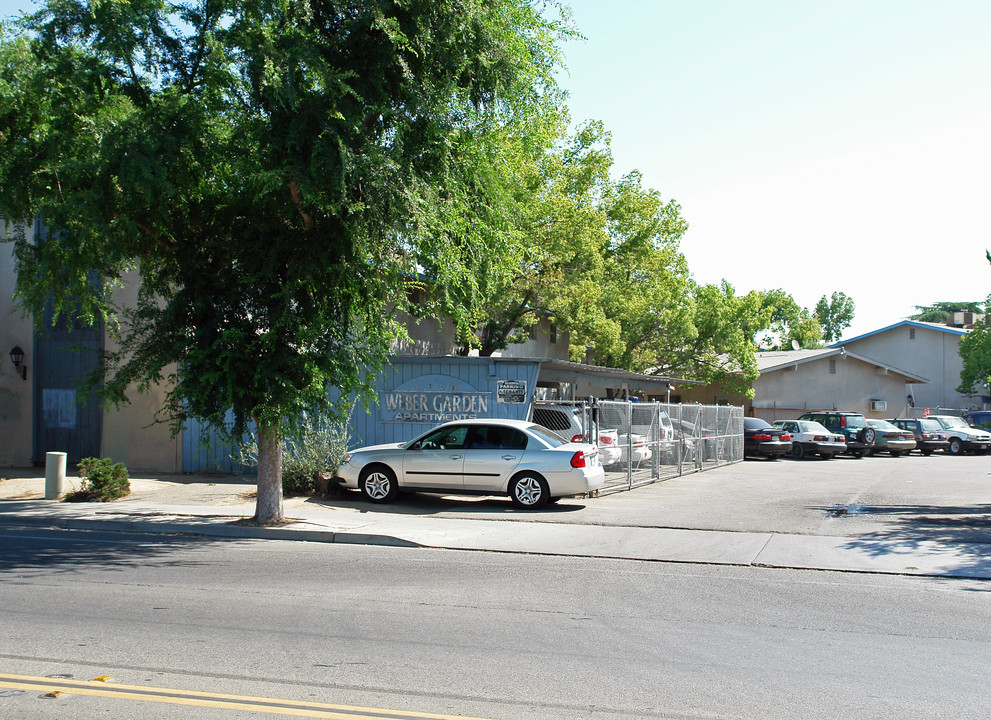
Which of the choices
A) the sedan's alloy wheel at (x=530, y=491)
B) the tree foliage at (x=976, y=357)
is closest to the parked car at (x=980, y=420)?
the tree foliage at (x=976, y=357)

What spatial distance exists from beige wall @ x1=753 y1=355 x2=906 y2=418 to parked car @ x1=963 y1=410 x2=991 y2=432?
16.6ft

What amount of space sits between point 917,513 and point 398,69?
11.4 metres

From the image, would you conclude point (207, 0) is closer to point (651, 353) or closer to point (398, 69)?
point (398, 69)

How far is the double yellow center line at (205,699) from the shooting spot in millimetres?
4918

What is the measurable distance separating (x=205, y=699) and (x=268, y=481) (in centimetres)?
797

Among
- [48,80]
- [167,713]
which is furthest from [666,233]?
[167,713]

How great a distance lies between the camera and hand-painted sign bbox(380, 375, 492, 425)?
62.1ft

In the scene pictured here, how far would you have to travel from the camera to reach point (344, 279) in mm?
12430

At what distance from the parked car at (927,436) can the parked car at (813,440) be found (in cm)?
602

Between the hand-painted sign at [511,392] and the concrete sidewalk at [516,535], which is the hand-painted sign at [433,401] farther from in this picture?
the concrete sidewalk at [516,535]

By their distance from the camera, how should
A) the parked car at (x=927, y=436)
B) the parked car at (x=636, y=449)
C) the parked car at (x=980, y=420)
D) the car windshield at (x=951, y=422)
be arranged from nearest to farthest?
1. the parked car at (x=636, y=449)
2. the parked car at (x=927, y=436)
3. the car windshield at (x=951, y=422)
4. the parked car at (x=980, y=420)

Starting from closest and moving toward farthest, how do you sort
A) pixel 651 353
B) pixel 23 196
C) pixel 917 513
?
pixel 23 196, pixel 917 513, pixel 651 353

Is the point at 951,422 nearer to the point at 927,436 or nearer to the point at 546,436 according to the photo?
the point at 927,436

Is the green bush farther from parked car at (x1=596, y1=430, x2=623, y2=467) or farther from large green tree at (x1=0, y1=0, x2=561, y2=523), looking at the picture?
parked car at (x1=596, y1=430, x2=623, y2=467)
